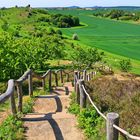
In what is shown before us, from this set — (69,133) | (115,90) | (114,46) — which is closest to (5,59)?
(115,90)

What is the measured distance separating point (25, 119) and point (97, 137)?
8.05 feet

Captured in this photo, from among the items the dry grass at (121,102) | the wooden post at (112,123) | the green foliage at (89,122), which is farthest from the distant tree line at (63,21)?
the wooden post at (112,123)

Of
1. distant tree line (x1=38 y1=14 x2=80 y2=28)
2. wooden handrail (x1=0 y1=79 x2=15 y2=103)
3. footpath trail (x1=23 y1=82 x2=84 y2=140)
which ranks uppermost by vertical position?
wooden handrail (x1=0 y1=79 x2=15 y2=103)

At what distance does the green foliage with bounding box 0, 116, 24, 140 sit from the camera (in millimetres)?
8594

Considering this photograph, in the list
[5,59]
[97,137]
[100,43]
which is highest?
[97,137]

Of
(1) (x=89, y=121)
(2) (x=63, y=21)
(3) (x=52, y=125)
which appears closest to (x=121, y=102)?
(1) (x=89, y=121)

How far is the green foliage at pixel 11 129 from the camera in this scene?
8594 millimetres

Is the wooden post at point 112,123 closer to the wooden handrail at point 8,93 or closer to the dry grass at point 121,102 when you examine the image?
the dry grass at point 121,102

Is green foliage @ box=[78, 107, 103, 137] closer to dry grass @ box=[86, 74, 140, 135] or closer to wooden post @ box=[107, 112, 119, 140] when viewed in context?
dry grass @ box=[86, 74, 140, 135]

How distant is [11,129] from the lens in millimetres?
9039

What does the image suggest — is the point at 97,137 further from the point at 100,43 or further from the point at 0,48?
the point at 100,43

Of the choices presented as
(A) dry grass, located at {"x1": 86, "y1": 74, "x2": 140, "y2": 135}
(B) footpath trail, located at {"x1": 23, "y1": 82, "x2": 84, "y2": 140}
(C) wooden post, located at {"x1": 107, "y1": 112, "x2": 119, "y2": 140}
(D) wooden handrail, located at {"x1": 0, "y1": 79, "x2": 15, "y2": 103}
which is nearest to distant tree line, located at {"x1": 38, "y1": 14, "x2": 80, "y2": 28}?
(A) dry grass, located at {"x1": 86, "y1": 74, "x2": 140, "y2": 135}

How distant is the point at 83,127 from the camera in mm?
9383

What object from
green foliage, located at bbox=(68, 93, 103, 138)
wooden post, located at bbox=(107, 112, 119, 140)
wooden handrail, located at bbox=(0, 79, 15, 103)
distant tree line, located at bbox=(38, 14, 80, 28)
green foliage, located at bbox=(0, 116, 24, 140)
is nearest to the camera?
wooden post, located at bbox=(107, 112, 119, 140)
